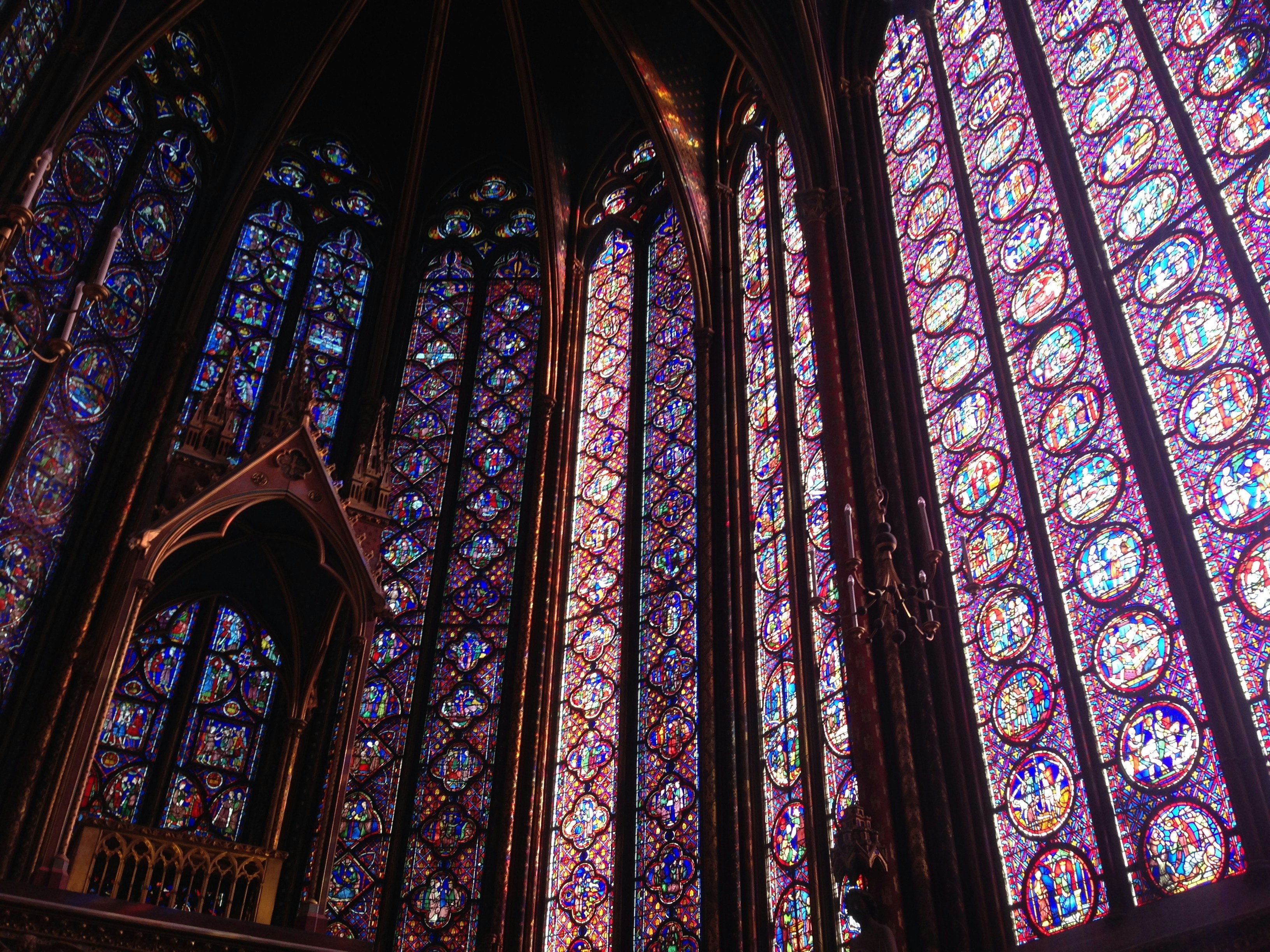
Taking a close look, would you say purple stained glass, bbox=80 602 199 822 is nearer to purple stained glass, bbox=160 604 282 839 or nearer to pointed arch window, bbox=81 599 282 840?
pointed arch window, bbox=81 599 282 840

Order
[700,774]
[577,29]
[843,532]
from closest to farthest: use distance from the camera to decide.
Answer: [843,532] → [700,774] → [577,29]

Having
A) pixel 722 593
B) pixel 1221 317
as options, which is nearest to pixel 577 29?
pixel 722 593

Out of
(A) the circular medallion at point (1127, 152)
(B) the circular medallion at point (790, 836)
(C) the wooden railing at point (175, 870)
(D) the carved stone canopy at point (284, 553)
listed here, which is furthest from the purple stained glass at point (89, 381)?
(A) the circular medallion at point (1127, 152)

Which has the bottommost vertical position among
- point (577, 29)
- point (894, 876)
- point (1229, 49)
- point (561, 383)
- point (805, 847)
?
point (894, 876)

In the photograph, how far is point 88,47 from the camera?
459 inches

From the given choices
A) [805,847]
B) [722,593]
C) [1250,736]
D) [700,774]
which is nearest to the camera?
[1250,736]

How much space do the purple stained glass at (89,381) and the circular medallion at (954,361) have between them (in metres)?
7.10

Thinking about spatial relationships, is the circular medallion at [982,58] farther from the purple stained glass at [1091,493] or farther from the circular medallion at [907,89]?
the circular medallion at [907,89]

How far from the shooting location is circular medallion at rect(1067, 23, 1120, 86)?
880cm

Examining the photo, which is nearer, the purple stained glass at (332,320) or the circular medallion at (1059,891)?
the circular medallion at (1059,891)

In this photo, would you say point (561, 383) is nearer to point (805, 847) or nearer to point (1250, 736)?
point (805, 847)

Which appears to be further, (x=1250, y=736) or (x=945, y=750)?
(x=945, y=750)

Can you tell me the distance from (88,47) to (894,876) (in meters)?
10.4

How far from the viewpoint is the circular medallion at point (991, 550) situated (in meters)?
8.12
